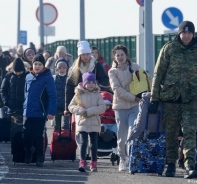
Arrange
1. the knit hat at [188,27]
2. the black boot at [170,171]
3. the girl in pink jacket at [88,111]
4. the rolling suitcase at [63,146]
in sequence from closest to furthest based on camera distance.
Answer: the knit hat at [188,27] → the black boot at [170,171] → the girl in pink jacket at [88,111] → the rolling suitcase at [63,146]

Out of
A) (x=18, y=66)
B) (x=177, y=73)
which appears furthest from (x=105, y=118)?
(x=177, y=73)

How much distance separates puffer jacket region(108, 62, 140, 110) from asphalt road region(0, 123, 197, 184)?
1.02 m

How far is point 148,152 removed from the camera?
669 inches

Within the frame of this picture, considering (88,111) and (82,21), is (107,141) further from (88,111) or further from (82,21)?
(82,21)

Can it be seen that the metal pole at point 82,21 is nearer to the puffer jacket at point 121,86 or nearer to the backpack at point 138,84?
the puffer jacket at point 121,86

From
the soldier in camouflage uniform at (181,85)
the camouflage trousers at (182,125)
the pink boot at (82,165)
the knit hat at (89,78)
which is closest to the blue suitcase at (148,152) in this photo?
the camouflage trousers at (182,125)

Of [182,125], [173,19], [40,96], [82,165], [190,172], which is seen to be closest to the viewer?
[190,172]

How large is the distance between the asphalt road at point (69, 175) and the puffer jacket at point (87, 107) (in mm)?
682

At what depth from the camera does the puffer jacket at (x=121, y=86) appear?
17797 mm

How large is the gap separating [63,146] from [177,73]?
10.5ft

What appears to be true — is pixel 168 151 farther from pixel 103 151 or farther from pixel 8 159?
pixel 8 159

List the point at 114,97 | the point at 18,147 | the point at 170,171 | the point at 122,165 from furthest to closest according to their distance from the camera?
the point at 18,147, the point at 114,97, the point at 122,165, the point at 170,171

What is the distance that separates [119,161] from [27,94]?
1.80m

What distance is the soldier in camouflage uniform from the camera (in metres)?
16.6
